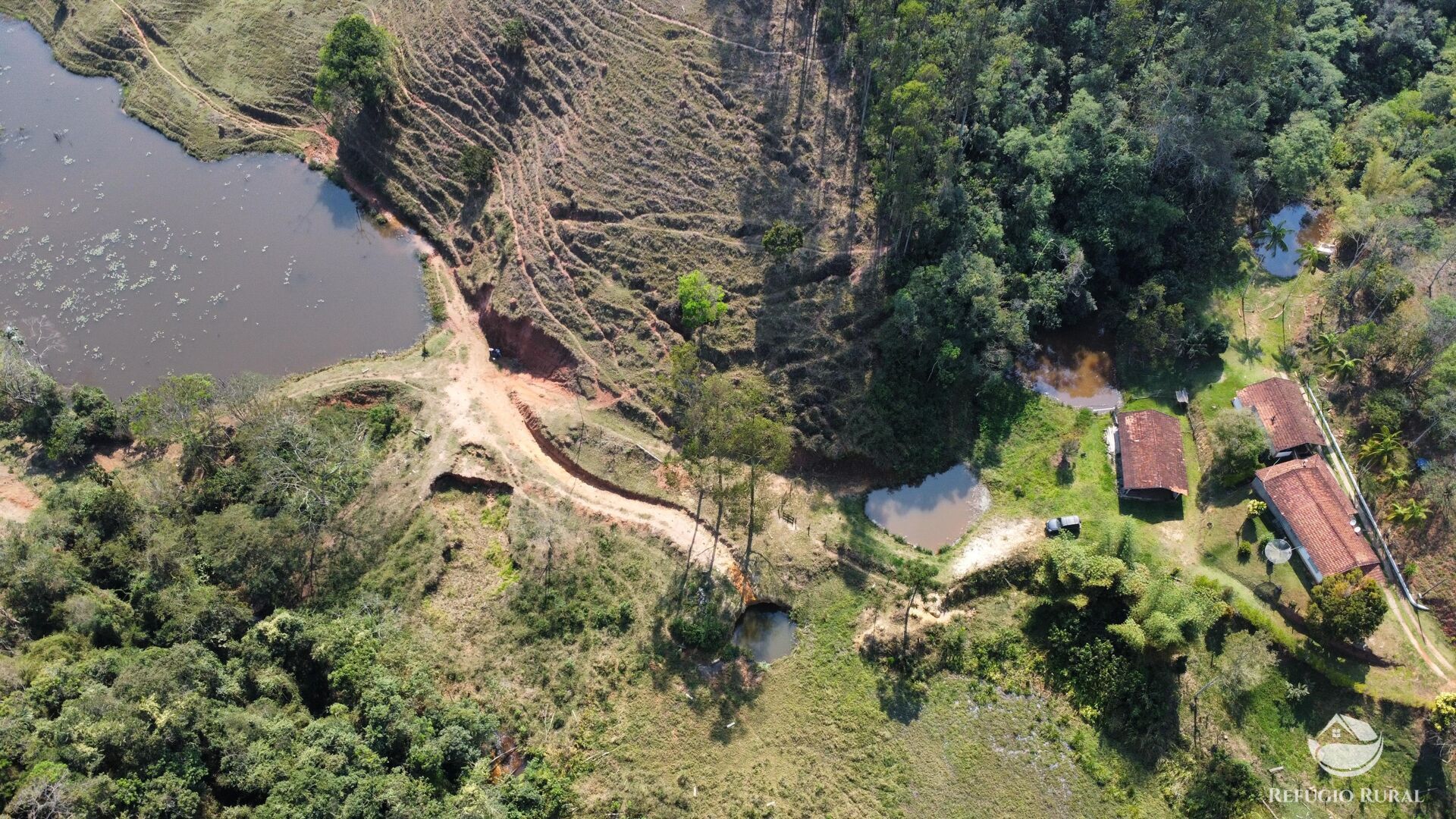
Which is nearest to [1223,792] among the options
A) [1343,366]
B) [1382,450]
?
[1382,450]

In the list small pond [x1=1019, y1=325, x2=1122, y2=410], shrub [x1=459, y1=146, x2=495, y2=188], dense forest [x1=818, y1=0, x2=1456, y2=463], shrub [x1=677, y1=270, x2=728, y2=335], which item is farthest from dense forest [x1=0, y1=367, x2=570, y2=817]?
small pond [x1=1019, y1=325, x2=1122, y2=410]

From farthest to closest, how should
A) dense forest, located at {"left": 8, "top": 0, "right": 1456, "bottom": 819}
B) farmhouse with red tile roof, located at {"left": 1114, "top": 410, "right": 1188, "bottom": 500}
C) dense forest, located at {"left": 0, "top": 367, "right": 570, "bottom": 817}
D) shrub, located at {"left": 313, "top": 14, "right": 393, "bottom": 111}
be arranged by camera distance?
shrub, located at {"left": 313, "top": 14, "right": 393, "bottom": 111} < farmhouse with red tile roof, located at {"left": 1114, "top": 410, "right": 1188, "bottom": 500} < dense forest, located at {"left": 8, "top": 0, "right": 1456, "bottom": 819} < dense forest, located at {"left": 0, "top": 367, "right": 570, "bottom": 817}

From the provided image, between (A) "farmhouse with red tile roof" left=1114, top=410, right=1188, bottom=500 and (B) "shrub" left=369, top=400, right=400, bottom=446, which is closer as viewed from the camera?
(A) "farmhouse with red tile roof" left=1114, top=410, right=1188, bottom=500

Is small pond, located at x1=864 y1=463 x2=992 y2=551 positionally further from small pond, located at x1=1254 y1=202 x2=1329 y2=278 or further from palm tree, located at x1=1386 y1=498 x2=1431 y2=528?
small pond, located at x1=1254 y1=202 x2=1329 y2=278

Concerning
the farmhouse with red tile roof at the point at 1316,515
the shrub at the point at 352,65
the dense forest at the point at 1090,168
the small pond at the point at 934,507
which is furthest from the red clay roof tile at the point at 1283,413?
the shrub at the point at 352,65

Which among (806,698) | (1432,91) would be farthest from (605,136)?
(1432,91)

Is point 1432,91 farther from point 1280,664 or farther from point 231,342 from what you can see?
point 231,342
